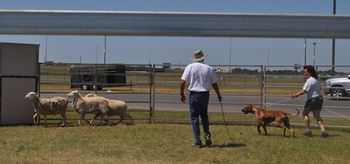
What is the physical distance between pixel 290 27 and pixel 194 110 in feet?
23.6

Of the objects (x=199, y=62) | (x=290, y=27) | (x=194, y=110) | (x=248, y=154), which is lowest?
(x=248, y=154)

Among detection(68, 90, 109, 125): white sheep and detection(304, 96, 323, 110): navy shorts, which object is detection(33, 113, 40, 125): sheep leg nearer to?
detection(68, 90, 109, 125): white sheep

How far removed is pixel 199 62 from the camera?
11992 millimetres

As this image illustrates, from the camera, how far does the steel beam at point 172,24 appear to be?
17812 mm

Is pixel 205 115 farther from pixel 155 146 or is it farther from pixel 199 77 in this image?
pixel 155 146

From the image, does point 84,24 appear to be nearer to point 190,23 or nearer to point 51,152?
point 190,23

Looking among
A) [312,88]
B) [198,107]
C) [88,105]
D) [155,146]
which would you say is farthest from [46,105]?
[312,88]

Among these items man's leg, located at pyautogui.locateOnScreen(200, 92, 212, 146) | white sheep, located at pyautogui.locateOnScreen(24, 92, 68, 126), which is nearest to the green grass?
man's leg, located at pyautogui.locateOnScreen(200, 92, 212, 146)

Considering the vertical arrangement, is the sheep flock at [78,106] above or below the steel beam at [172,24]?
below

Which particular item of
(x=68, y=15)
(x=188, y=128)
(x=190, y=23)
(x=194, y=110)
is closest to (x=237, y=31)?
(x=190, y=23)

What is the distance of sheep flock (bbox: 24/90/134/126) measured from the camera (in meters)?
15.5

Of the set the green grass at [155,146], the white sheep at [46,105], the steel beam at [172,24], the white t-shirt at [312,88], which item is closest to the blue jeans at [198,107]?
the green grass at [155,146]

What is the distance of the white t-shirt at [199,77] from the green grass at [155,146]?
118 cm

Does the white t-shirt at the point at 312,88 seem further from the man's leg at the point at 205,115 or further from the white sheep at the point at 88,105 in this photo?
the white sheep at the point at 88,105
